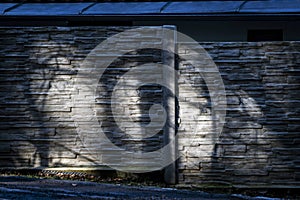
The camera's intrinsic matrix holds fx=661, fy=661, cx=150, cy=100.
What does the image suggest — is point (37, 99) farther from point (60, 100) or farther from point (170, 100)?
point (170, 100)

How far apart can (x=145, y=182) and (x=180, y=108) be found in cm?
107

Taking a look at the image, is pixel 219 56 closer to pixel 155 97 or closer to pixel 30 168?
pixel 155 97

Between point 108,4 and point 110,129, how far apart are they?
549 cm

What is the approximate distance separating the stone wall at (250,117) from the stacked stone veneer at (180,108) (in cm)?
1

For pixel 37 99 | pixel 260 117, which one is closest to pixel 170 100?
pixel 260 117

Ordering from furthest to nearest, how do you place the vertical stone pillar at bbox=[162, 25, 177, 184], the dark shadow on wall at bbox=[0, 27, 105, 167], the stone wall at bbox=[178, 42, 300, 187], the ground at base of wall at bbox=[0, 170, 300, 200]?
the dark shadow on wall at bbox=[0, 27, 105, 167] < the vertical stone pillar at bbox=[162, 25, 177, 184] < the stone wall at bbox=[178, 42, 300, 187] < the ground at base of wall at bbox=[0, 170, 300, 200]

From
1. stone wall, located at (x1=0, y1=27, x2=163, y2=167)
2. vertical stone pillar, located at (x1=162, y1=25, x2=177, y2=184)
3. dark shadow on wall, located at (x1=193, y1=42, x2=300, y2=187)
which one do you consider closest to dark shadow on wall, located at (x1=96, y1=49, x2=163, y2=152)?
stone wall, located at (x1=0, y1=27, x2=163, y2=167)

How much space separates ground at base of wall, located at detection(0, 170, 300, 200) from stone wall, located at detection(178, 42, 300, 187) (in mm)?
100

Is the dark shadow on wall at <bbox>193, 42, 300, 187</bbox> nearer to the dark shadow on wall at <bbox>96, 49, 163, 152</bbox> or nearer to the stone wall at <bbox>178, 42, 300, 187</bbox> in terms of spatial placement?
the stone wall at <bbox>178, 42, 300, 187</bbox>

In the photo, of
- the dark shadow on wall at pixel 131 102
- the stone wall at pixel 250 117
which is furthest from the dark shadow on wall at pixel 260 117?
the dark shadow on wall at pixel 131 102

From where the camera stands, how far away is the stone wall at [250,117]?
27.4 feet

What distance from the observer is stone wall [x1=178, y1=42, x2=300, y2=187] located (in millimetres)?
8359

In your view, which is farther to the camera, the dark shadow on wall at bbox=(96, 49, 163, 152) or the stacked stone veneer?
the dark shadow on wall at bbox=(96, 49, 163, 152)

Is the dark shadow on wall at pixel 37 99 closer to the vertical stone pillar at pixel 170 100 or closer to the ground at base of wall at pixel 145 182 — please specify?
the ground at base of wall at pixel 145 182
